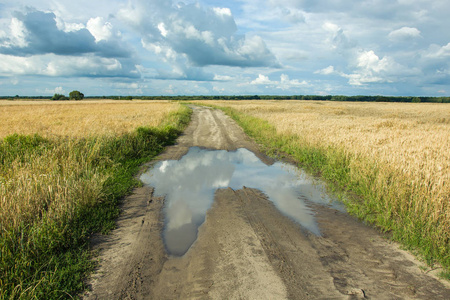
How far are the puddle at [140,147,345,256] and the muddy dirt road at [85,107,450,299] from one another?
24 centimetres

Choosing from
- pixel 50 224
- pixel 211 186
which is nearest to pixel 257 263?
pixel 50 224

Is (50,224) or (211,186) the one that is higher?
(50,224)

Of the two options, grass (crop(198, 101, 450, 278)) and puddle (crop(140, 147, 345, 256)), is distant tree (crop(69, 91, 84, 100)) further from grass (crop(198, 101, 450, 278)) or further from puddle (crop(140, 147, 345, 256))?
grass (crop(198, 101, 450, 278))

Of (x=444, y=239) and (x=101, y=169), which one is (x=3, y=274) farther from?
(x=444, y=239)

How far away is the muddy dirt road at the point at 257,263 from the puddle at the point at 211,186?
24 cm

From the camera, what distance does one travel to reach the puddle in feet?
18.0

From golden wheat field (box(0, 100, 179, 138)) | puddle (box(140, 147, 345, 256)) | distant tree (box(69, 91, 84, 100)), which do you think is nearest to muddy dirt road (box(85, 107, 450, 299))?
puddle (box(140, 147, 345, 256))

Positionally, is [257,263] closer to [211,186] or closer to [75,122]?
[211,186]

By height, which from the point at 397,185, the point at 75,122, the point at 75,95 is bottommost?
the point at 397,185

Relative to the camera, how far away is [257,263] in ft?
13.3

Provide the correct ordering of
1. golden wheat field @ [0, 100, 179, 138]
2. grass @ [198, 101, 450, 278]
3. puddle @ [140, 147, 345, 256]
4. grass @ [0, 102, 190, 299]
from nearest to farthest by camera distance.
A: grass @ [0, 102, 190, 299] → grass @ [198, 101, 450, 278] → puddle @ [140, 147, 345, 256] → golden wheat field @ [0, 100, 179, 138]

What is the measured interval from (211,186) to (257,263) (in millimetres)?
3983

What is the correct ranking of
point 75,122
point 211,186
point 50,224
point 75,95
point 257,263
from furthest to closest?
point 75,95 < point 75,122 < point 211,186 < point 50,224 < point 257,263

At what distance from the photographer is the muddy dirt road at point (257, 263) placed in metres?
3.49
